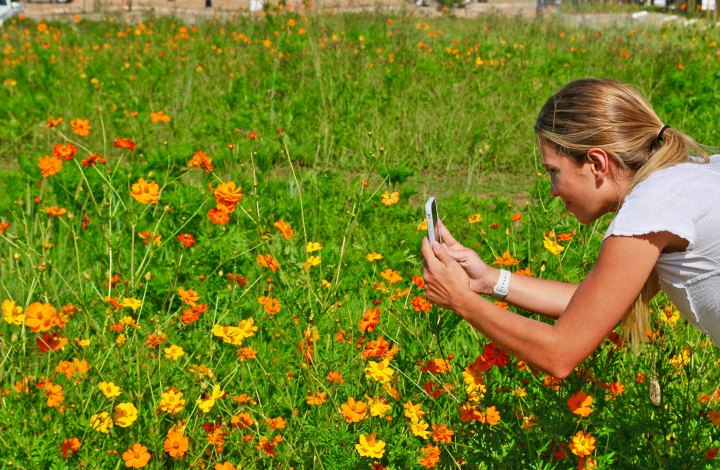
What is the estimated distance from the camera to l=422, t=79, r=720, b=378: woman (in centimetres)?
176

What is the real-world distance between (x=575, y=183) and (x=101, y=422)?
4.25 ft

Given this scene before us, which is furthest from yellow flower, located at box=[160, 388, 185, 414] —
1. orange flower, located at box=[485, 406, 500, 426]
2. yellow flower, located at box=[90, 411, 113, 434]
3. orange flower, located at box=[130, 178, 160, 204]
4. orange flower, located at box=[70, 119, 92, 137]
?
orange flower, located at box=[70, 119, 92, 137]

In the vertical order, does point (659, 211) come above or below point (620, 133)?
below

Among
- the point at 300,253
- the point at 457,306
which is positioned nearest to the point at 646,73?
the point at 300,253

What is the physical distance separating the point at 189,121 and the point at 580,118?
14.0 ft

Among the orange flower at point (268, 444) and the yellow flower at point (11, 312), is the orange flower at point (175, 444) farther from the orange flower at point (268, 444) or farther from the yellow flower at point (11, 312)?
the yellow flower at point (11, 312)

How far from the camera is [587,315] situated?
1780 mm

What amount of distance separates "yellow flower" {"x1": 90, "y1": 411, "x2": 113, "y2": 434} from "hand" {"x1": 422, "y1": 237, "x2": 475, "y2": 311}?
0.84m

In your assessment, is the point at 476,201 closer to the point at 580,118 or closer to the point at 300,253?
the point at 300,253

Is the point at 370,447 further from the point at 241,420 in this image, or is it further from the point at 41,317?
the point at 41,317

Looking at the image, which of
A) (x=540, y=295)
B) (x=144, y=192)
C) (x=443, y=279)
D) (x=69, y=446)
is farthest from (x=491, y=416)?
(x=144, y=192)

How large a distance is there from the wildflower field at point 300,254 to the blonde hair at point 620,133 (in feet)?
1.49

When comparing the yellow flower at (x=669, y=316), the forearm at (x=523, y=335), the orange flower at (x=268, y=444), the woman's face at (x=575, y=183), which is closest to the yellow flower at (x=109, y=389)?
the orange flower at (x=268, y=444)

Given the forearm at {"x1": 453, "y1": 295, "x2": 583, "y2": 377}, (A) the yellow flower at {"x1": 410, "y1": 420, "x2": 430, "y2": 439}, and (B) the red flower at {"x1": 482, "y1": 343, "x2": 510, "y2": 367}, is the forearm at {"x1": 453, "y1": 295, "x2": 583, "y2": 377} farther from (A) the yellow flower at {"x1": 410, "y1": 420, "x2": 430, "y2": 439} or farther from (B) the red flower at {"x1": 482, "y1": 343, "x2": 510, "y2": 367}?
(A) the yellow flower at {"x1": 410, "y1": 420, "x2": 430, "y2": 439}
